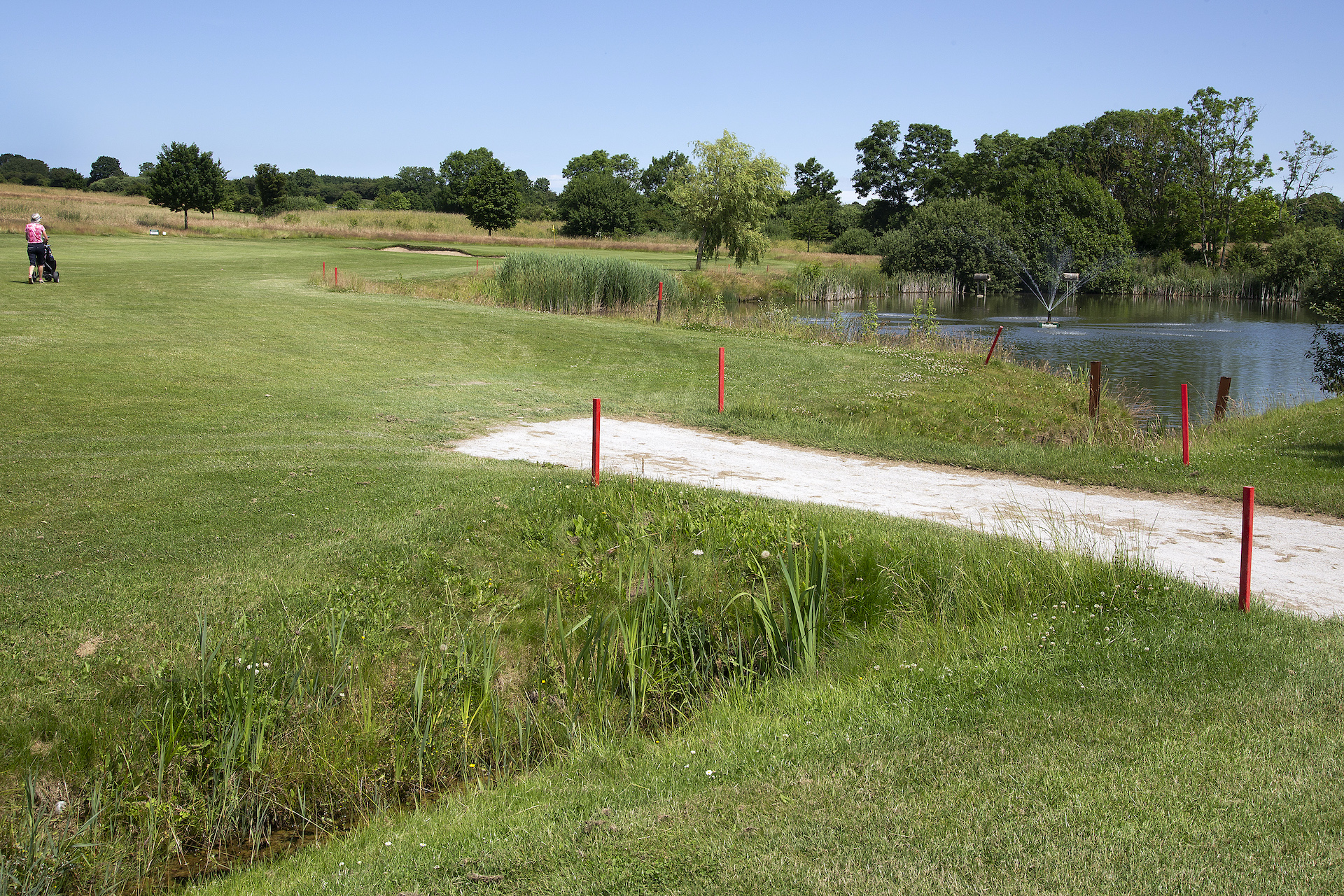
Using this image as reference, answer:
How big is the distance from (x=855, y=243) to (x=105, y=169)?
140 metres

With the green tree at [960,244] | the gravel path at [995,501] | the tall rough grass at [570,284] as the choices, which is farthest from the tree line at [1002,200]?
the gravel path at [995,501]

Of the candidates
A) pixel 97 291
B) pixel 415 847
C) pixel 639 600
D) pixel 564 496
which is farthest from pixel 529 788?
pixel 97 291

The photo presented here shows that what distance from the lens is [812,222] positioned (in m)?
104

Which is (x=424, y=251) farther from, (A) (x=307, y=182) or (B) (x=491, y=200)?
(A) (x=307, y=182)

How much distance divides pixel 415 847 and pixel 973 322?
44.5 meters

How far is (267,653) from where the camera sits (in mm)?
6531

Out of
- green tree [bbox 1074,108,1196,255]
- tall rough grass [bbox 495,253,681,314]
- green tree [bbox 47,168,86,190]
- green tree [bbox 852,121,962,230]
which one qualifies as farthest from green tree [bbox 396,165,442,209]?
tall rough grass [bbox 495,253,681,314]

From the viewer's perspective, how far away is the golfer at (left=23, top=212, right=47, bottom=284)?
2498 cm

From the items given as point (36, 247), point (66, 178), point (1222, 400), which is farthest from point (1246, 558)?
point (66, 178)

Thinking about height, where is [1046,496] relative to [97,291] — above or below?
below

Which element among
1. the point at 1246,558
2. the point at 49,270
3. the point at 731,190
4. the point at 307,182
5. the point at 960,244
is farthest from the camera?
the point at 307,182

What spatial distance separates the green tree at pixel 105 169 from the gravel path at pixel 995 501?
176m

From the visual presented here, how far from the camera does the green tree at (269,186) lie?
8188 cm

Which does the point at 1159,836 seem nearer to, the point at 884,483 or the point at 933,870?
the point at 933,870
